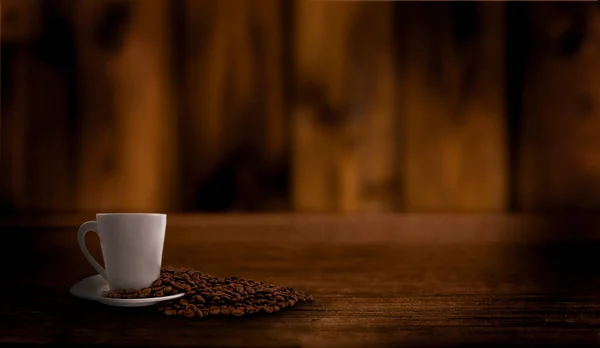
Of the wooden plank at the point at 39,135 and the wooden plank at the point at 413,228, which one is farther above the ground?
the wooden plank at the point at 39,135

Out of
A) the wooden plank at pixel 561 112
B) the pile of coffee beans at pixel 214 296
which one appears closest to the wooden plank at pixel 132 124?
the pile of coffee beans at pixel 214 296

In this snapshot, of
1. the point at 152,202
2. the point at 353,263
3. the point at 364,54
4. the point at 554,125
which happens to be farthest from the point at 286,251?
the point at 554,125

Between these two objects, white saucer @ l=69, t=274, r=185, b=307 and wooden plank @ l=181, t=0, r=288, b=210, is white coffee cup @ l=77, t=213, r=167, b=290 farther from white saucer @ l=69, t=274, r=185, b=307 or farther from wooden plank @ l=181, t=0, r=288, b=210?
wooden plank @ l=181, t=0, r=288, b=210

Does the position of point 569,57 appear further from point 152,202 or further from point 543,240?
point 152,202

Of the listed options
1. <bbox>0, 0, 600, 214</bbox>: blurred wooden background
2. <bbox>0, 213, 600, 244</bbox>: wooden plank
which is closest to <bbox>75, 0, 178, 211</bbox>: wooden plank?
<bbox>0, 0, 600, 214</bbox>: blurred wooden background

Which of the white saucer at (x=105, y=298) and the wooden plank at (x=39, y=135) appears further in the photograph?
the wooden plank at (x=39, y=135)

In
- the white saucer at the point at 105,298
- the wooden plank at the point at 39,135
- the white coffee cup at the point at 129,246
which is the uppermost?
the wooden plank at the point at 39,135

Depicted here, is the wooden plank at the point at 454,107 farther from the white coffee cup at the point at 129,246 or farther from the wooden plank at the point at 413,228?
the white coffee cup at the point at 129,246

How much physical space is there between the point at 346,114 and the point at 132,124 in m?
0.38

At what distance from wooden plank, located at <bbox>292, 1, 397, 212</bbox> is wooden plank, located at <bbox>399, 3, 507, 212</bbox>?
0.12 feet

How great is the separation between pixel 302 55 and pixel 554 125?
46 cm

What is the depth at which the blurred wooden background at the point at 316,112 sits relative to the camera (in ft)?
3.87

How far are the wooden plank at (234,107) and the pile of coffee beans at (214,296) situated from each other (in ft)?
1.24

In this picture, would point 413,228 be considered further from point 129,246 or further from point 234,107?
point 129,246
